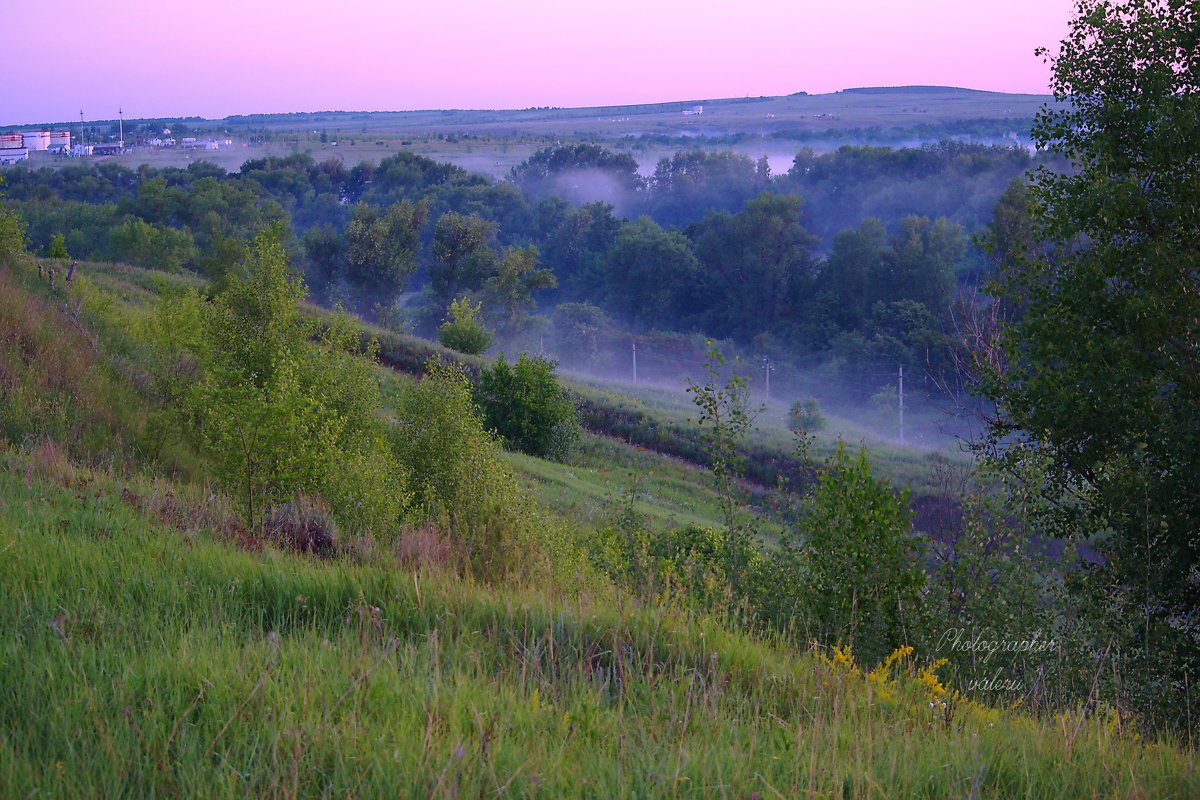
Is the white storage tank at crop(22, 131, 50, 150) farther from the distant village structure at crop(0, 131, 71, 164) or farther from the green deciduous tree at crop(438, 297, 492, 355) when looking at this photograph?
the green deciduous tree at crop(438, 297, 492, 355)

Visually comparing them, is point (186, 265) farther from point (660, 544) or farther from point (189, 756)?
point (189, 756)

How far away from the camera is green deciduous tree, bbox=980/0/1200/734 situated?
8.09 m

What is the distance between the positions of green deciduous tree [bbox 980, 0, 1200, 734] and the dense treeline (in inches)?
1734

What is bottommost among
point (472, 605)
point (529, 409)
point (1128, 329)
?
point (529, 409)

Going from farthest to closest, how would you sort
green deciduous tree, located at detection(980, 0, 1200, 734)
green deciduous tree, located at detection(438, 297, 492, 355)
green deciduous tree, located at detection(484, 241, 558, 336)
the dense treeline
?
the dense treeline
green deciduous tree, located at detection(484, 241, 558, 336)
green deciduous tree, located at detection(438, 297, 492, 355)
green deciduous tree, located at detection(980, 0, 1200, 734)

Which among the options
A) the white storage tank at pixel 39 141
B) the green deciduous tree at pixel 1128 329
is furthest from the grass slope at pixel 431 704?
the white storage tank at pixel 39 141

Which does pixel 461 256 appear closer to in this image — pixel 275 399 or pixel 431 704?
pixel 275 399

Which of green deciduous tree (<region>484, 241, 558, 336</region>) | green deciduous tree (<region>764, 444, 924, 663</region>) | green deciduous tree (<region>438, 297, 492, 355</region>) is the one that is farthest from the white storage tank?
green deciduous tree (<region>764, 444, 924, 663</region>)

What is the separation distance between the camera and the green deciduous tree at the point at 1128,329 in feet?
26.6

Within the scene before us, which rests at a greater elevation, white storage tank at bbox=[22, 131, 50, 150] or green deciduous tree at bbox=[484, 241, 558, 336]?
white storage tank at bbox=[22, 131, 50, 150]

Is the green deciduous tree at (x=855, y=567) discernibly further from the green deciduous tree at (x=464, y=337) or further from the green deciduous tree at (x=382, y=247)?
the green deciduous tree at (x=382, y=247)

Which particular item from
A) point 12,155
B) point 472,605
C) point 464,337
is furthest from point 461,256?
point 472,605

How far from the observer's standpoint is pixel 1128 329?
862cm

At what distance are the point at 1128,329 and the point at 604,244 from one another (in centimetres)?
9486
